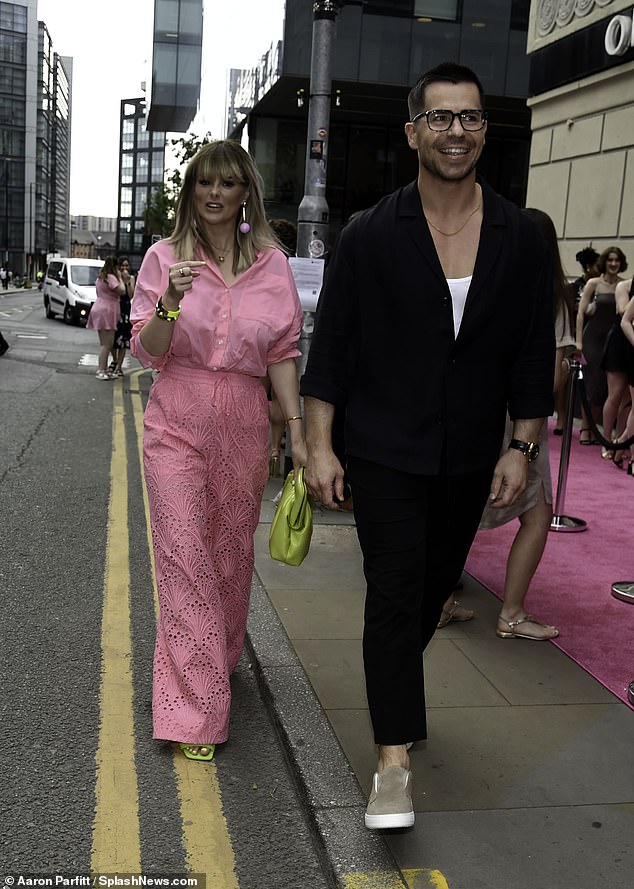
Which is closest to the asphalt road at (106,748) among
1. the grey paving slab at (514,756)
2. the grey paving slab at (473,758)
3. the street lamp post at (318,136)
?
the grey paving slab at (473,758)

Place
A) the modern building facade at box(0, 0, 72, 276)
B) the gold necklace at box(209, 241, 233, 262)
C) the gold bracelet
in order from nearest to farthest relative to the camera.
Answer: the gold bracelet, the gold necklace at box(209, 241, 233, 262), the modern building facade at box(0, 0, 72, 276)

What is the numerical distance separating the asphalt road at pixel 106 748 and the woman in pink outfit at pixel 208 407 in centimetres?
21

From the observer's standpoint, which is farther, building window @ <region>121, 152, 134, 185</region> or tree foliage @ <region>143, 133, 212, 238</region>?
building window @ <region>121, 152, 134, 185</region>

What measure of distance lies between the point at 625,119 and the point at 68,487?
26.4ft

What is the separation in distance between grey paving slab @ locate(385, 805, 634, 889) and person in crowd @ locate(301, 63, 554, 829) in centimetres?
14

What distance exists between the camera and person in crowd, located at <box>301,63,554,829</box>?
2.94 metres

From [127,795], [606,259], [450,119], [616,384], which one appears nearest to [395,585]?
[127,795]

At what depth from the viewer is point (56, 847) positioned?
113 inches

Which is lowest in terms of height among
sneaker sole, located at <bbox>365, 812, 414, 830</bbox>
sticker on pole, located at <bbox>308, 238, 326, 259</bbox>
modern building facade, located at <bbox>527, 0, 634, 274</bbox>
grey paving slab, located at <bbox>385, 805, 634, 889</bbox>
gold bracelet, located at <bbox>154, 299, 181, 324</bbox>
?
grey paving slab, located at <bbox>385, 805, 634, 889</bbox>

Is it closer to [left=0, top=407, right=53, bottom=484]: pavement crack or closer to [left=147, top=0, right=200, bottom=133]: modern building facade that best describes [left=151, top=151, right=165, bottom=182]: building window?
[left=147, top=0, right=200, bottom=133]: modern building facade

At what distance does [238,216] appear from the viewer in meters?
3.79

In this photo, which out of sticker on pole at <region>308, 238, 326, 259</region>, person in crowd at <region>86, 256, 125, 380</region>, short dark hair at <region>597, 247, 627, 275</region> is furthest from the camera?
person in crowd at <region>86, 256, 125, 380</region>

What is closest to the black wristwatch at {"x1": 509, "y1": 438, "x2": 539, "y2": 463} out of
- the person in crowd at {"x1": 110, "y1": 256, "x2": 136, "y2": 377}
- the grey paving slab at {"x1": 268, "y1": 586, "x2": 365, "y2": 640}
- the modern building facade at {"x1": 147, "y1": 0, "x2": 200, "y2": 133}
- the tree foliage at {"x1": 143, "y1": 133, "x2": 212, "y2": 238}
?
the grey paving slab at {"x1": 268, "y1": 586, "x2": 365, "y2": 640}

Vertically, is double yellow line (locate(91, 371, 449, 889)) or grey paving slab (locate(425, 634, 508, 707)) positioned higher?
grey paving slab (locate(425, 634, 508, 707))
